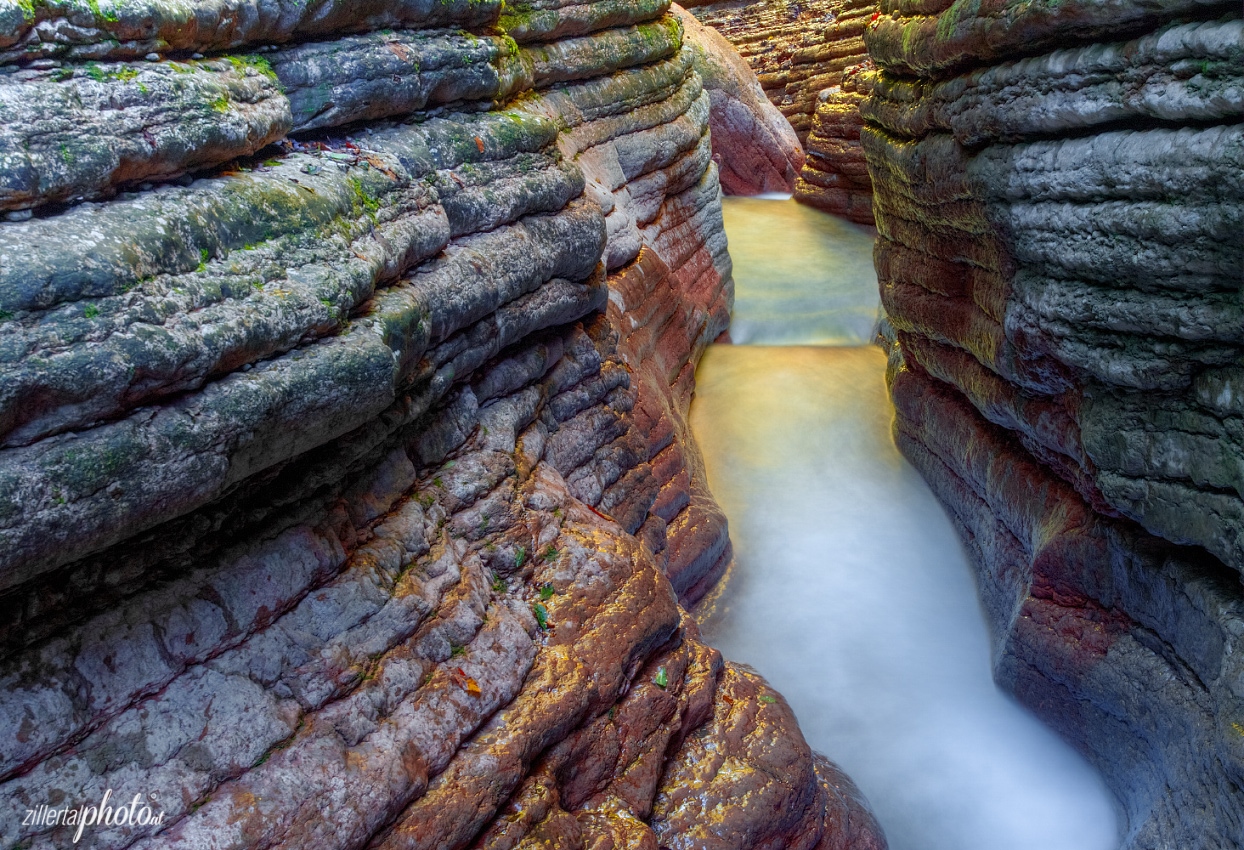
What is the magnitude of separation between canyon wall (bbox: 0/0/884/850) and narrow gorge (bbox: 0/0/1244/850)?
16 millimetres

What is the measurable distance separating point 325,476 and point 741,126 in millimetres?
12505

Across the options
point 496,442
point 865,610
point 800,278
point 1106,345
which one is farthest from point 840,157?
point 496,442

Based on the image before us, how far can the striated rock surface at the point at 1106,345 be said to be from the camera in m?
4.09

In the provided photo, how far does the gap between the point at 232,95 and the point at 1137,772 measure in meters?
5.55

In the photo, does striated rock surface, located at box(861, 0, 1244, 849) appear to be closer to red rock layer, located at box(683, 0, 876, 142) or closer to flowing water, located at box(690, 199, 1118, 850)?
flowing water, located at box(690, 199, 1118, 850)

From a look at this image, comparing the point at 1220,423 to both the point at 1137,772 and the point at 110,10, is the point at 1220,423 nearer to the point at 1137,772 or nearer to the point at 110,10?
the point at 1137,772

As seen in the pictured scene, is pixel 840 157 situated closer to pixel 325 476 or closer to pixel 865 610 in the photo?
pixel 865 610

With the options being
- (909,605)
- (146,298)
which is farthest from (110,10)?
(909,605)

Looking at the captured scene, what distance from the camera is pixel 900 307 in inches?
296

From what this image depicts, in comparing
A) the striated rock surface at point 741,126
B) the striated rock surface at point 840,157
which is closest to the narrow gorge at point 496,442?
the striated rock surface at point 840,157

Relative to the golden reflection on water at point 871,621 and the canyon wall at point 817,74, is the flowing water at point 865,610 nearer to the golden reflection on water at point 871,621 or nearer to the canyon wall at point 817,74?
the golden reflection on water at point 871,621

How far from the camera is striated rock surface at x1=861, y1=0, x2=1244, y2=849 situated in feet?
13.4

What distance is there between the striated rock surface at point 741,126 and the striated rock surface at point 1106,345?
741 cm

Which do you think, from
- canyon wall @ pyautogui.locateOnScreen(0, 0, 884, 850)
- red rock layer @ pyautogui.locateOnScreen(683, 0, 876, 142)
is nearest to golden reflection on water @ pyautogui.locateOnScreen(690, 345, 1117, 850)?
canyon wall @ pyautogui.locateOnScreen(0, 0, 884, 850)
